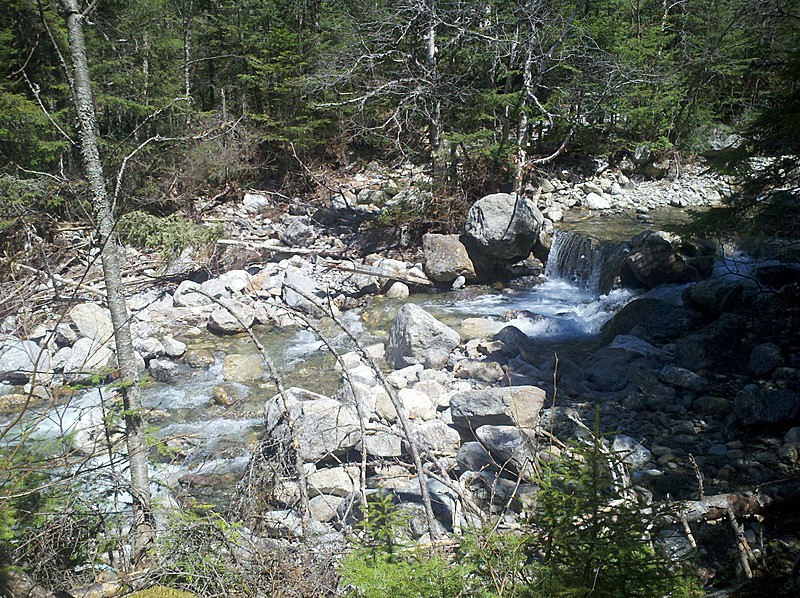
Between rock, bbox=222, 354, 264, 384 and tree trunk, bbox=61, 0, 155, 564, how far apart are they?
15.0 ft

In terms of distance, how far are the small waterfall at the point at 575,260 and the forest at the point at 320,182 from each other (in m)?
1.54

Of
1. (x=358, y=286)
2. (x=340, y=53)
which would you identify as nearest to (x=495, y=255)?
(x=358, y=286)


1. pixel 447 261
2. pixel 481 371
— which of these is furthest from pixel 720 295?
pixel 447 261

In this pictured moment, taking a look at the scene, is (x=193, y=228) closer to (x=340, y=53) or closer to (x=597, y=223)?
(x=340, y=53)

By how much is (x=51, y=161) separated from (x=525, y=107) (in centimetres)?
1003

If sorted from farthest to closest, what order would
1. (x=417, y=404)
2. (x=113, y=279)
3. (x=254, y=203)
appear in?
(x=254, y=203), (x=417, y=404), (x=113, y=279)

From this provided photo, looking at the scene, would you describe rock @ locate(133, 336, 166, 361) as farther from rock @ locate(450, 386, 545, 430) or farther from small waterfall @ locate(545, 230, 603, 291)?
small waterfall @ locate(545, 230, 603, 291)

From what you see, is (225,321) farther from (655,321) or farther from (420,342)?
(655,321)

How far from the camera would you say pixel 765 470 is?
4492 millimetres

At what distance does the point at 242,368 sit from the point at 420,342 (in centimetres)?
275

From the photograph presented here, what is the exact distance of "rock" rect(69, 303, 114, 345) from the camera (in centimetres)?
850

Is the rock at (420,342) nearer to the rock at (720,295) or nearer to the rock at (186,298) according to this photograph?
the rock at (720,295)

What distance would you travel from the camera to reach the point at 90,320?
28.6 ft

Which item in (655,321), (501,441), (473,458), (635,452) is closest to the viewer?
(635,452)
